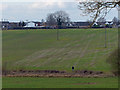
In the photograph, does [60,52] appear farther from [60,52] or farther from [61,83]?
[61,83]

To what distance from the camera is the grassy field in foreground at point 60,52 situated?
29.3m

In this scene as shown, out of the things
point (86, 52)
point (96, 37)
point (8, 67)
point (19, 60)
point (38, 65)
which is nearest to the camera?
point (8, 67)

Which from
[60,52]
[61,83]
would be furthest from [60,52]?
[61,83]

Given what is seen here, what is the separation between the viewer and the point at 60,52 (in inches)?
1527

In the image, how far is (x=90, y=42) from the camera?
47.2 meters

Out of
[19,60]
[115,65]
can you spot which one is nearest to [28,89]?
[115,65]

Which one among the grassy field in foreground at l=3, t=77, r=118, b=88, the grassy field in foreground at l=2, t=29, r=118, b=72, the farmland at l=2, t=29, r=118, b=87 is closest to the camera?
the grassy field in foreground at l=3, t=77, r=118, b=88

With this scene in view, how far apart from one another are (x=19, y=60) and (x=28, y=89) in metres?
18.7

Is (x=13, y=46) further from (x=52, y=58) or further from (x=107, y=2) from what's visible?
(x=107, y=2)

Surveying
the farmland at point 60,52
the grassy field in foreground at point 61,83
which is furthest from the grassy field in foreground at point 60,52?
the grassy field in foreground at point 61,83

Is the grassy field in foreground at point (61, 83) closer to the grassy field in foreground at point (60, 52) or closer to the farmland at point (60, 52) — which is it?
the farmland at point (60, 52)

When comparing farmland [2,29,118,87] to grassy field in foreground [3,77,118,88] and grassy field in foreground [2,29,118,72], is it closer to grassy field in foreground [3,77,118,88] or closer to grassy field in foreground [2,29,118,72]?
grassy field in foreground [2,29,118,72]

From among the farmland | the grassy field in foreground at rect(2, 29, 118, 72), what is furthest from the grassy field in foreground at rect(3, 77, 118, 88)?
the grassy field in foreground at rect(2, 29, 118, 72)

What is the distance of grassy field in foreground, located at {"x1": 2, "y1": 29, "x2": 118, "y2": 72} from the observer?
1154 inches
